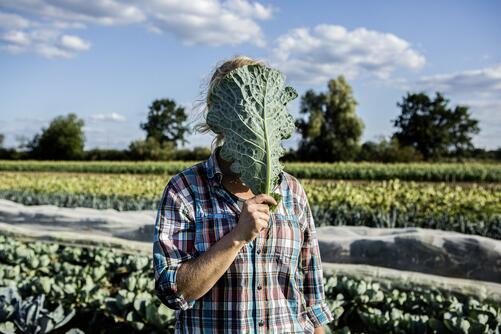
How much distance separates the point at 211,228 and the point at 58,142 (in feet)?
210

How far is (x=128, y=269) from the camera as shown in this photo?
17.4ft

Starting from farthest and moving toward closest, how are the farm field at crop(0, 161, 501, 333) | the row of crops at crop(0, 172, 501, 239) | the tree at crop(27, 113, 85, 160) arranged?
the tree at crop(27, 113, 85, 160)
the row of crops at crop(0, 172, 501, 239)
the farm field at crop(0, 161, 501, 333)

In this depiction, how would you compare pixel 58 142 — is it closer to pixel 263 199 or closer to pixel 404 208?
pixel 404 208

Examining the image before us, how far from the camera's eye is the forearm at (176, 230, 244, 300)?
4.74 ft

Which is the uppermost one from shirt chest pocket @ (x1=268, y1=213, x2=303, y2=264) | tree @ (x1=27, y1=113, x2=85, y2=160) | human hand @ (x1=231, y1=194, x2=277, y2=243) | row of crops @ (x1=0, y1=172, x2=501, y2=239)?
tree @ (x1=27, y1=113, x2=85, y2=160)

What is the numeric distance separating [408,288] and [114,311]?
8.00ft

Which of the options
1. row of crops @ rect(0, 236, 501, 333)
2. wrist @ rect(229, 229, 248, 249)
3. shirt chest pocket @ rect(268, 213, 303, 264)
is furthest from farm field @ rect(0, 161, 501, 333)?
wrist @ rect(229, 229, 248, 249)

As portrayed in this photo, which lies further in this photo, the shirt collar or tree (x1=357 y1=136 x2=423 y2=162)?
tree (x1=357 y1=136 x2=423 y2=162)

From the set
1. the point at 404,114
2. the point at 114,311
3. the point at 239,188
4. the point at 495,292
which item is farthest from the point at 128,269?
the point at 404,114

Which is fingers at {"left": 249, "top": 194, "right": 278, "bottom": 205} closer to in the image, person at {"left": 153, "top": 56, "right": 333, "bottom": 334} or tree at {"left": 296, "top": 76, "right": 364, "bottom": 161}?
person at {"left": 153, "top": 56, "right": 333, "bottom": 334}

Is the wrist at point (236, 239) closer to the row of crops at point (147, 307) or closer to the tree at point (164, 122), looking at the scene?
the row of crops at point (147, 307)

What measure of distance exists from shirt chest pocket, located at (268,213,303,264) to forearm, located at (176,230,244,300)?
11.1 inches

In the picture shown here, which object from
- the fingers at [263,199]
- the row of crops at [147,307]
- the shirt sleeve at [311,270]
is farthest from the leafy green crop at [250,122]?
the row of crops at [147,307]

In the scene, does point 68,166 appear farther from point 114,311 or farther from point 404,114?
point 404,114
